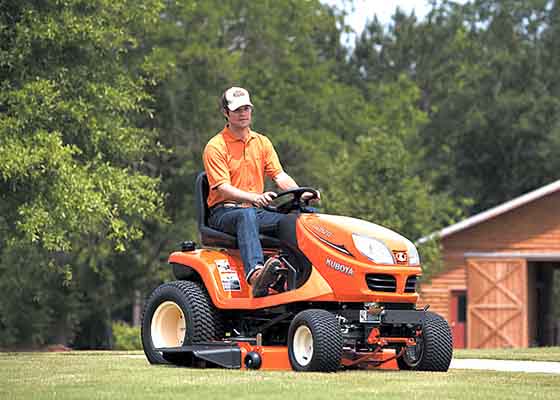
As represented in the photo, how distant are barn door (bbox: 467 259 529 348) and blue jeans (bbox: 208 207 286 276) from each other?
24.8m

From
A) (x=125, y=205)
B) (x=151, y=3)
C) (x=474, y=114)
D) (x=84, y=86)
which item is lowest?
(x=125, y=205)

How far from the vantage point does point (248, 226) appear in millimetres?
10828

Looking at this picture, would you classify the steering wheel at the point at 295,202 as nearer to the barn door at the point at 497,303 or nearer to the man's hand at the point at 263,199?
the man's hand at the point at 263,199

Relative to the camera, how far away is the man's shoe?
1055cm

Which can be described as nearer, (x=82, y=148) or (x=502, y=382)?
(x=502, y=382)

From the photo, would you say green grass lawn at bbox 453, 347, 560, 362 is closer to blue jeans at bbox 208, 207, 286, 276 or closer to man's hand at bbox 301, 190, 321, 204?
man's hand at bbox 301, 190, 321, 204

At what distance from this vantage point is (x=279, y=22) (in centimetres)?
4512

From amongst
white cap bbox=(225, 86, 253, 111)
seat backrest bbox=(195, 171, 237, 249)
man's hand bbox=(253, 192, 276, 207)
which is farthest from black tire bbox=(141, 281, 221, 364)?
white cap bbox=(225, 86, 253, 111)

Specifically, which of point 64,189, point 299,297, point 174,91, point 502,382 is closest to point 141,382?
point 299,297

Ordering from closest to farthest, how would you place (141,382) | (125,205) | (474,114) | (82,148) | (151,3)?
(141,382) < (125,205) < (82,148) < (151,3) < (474,114)

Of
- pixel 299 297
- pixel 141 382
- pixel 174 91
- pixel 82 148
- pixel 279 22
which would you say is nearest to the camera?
pixel 141 382

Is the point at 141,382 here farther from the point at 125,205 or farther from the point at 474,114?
the point at 474,114

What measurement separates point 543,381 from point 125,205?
14.2m

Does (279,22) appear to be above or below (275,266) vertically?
above
